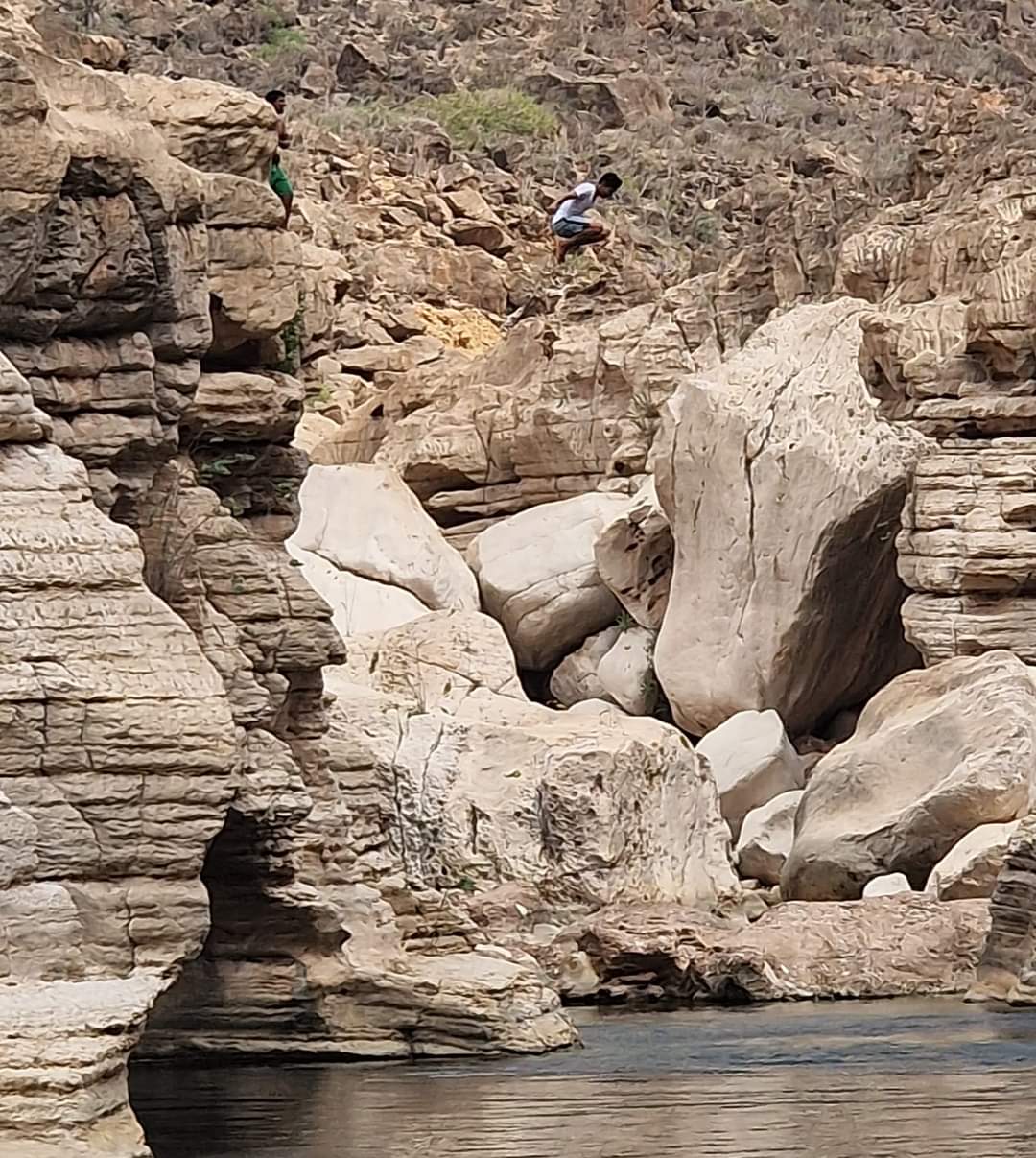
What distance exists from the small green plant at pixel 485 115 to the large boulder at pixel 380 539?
23674mm

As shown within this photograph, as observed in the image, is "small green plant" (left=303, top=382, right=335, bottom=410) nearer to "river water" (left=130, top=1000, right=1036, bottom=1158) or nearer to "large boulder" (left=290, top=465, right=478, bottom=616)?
"large boulder" (left=290, top=465, right=478, bottom=616)

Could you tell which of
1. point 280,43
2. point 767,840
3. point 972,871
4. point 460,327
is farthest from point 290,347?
point 280,43

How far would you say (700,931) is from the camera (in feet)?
89.0

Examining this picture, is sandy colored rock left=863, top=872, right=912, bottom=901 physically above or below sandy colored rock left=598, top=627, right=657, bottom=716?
above

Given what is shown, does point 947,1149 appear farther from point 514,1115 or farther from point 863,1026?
point 863,1026

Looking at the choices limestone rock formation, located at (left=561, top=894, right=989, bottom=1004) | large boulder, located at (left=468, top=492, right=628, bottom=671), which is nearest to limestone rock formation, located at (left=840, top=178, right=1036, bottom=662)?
large boulder, located at (left=468, top=492, right=628, bottom=671)

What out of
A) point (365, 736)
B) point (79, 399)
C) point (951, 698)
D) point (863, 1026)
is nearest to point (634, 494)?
point (951, 698)

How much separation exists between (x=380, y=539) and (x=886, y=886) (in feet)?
32.3

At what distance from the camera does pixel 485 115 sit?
209 feet

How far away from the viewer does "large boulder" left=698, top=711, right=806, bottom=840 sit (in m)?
33.9

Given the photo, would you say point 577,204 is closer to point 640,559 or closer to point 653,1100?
point 640,559

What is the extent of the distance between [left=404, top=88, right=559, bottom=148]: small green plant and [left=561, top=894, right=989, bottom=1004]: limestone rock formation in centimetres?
3506

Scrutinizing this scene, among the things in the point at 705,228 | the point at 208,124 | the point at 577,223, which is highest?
the point at 208,124

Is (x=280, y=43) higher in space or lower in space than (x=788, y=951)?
higher
